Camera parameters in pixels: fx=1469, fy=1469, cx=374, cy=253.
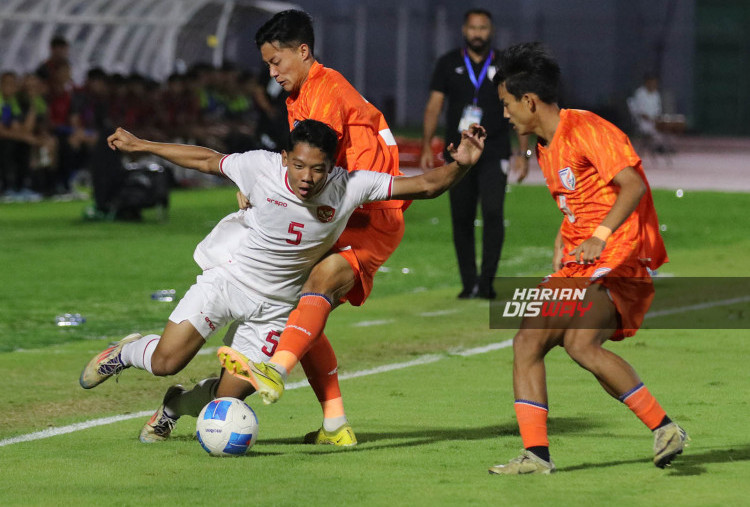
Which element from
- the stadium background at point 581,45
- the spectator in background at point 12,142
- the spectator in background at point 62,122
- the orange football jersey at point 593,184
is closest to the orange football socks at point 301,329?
the orange football jersey at point 593,184

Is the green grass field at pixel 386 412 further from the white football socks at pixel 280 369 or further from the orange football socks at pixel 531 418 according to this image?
the white football socks at pixel 280 369

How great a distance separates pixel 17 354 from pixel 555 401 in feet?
12.7

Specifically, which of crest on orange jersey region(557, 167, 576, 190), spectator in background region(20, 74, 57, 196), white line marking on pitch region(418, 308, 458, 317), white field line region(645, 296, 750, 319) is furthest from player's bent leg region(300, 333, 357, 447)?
spectator in background region(20, 74, 57, 196)

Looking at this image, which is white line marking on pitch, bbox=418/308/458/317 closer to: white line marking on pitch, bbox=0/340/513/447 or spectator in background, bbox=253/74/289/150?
white line marking on pitch, bbox=0/340/513/447

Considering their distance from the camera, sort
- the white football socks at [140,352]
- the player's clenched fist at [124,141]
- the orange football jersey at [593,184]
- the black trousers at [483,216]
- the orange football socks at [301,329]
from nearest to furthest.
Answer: the orange football jersey at [593,184] < the orange football socks at [301,329] < the white football socks at [140,352] < the player's clenched fist at [124,141] < the black trousers at [483,216]

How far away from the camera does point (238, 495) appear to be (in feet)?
19.2

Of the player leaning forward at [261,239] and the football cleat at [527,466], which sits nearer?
the football cleat at [527,466]

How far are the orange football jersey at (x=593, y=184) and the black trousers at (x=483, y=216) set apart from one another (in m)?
6.02

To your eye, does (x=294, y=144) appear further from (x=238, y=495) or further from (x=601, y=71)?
(x=601, y=71)

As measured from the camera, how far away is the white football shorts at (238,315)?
6.70 m

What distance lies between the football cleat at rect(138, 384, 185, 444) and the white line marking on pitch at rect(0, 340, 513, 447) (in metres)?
0.54

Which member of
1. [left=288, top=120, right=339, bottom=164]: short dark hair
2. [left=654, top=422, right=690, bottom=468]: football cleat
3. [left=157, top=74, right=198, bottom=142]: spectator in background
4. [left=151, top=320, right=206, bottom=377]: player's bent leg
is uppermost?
[left=288, top=120, right=339, bottom=164]: short dark hair

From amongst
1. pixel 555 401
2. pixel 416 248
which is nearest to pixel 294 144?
pixel 555 401

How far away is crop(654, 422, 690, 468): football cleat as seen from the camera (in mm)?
6020
